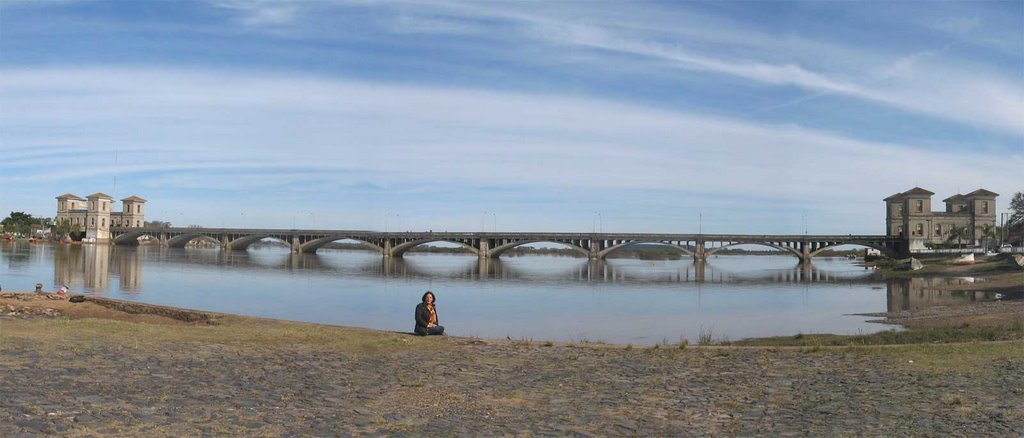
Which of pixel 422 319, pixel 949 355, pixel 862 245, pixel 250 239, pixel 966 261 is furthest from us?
pixel 250 239

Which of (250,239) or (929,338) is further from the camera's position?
(250,239)

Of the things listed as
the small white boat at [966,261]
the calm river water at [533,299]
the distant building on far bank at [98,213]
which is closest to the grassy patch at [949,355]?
the calm river water at [533,299]

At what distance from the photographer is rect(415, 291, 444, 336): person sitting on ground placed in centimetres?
1967

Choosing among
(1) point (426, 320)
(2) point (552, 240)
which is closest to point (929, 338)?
(1) point (426, 320)

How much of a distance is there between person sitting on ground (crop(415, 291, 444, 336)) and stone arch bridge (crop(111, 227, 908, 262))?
10255cm

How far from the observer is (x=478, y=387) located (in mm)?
12180

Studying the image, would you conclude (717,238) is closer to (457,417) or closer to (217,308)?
(217,308)

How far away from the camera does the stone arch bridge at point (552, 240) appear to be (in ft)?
400

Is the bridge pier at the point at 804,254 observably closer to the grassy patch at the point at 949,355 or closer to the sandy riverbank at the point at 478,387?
the grassy patch at the point at 949,355

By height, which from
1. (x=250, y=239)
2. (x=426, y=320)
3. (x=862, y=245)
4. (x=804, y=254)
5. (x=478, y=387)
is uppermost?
(x=250, y=239)

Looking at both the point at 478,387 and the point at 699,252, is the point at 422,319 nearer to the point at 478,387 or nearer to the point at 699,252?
the point at 478,387

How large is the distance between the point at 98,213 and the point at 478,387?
186292 mm

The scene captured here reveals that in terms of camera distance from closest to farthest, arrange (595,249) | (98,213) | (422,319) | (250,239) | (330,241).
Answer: (422,319) < (595,249) < (330,241) < (250,239) < (98,213)

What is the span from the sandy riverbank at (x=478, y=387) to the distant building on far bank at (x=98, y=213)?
171 meters
